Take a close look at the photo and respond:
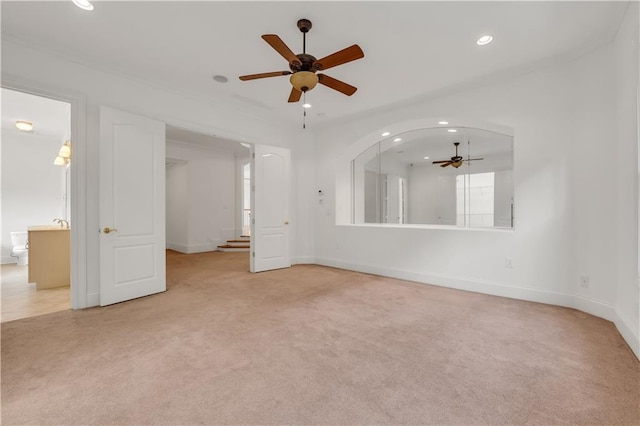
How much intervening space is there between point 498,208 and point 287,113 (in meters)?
3.85

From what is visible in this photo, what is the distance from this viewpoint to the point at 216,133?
4.48m

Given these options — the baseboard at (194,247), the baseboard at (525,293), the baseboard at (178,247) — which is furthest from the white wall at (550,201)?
the baseboard at (178,247)

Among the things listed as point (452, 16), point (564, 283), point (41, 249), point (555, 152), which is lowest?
point (564, 283)

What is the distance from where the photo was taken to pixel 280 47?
232 centimetres

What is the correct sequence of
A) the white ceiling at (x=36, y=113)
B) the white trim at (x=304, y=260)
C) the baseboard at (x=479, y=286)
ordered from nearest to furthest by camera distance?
1. the baseboard at (x=479, y=286)
2. the white ceiling at (x=36, y=113)
3. the white trim at (x=304, y=260)

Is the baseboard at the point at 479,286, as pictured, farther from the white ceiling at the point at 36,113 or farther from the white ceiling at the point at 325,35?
the white ceiling at the point at 36,113

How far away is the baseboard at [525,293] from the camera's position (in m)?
2.47

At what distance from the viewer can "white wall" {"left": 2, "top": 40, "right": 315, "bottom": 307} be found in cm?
294

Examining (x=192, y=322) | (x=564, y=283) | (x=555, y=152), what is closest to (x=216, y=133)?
(x=192, y=322)

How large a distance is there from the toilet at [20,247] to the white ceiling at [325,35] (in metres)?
5.22

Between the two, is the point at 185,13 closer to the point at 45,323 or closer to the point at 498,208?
the point at 45,323

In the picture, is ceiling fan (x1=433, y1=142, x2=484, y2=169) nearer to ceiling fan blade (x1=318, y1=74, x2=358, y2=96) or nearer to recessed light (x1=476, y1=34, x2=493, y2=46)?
recessed light (x1=476, y1=34, x2=493, y2=46)

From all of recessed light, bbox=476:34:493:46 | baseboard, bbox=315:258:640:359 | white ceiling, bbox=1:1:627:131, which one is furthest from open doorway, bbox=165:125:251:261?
recessed light, bbox=476:34:493:46

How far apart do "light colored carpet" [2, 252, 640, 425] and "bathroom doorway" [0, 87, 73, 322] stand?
65.1 inches
